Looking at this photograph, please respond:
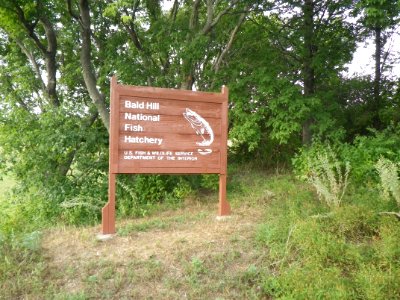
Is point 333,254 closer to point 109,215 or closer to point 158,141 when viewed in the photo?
point 158,141

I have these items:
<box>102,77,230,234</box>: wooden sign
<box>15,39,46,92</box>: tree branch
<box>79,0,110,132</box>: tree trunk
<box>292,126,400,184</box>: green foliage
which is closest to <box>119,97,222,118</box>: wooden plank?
<box>102,77,230,234</box>: wooden sign

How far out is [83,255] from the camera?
13.7 ft

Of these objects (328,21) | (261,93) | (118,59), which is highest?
(328,21)

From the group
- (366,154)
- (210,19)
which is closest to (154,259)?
(366,154)

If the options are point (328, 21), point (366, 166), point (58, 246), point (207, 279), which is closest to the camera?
point (207, 279)

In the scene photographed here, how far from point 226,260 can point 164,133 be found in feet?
6.81

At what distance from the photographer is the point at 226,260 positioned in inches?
154

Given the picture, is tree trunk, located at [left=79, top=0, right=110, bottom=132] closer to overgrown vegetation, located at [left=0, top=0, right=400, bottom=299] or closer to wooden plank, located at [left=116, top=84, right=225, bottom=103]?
overgrown vegetation, located at [left=0, top=0, right=400, bottom=299]

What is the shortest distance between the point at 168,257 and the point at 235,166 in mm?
5472

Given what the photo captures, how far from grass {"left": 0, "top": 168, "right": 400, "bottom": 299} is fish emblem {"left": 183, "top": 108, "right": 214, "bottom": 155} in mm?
1227

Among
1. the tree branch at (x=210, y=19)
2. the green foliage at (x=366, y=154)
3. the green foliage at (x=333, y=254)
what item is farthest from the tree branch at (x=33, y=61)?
the green foliage at (x=333, y=254)

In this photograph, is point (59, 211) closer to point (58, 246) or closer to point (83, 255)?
point (58, 246)

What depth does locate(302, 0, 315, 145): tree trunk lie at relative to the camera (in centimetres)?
813

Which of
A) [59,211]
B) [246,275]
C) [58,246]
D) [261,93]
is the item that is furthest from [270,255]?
[59,211]
